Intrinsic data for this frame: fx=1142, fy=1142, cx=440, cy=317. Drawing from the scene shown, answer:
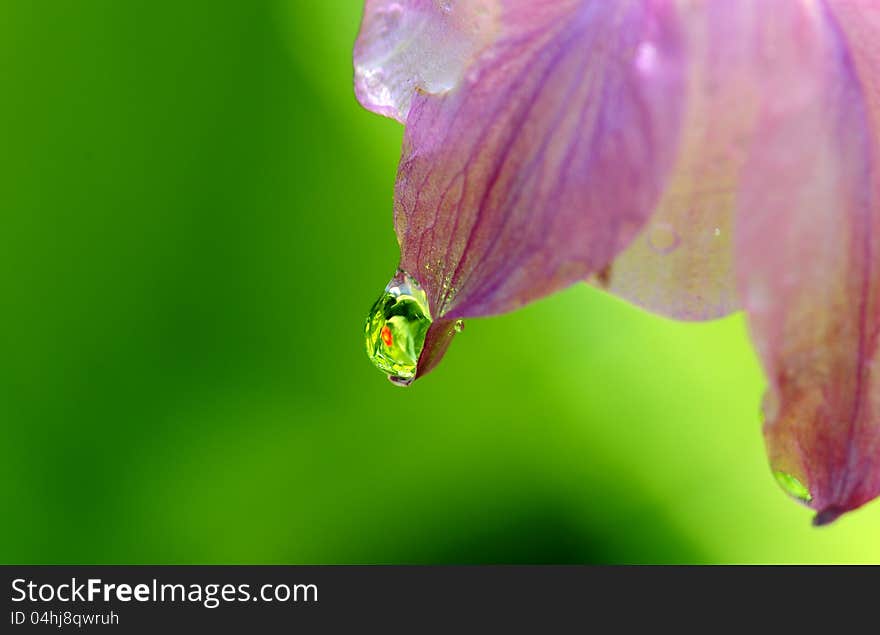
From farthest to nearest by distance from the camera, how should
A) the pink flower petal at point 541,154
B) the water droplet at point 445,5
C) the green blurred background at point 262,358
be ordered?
the green blurred background at point 262,358 → the water droplet at point 445,5 → the pink flower petal at point 541,154

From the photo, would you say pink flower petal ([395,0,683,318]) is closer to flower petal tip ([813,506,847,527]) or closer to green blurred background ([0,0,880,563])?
flower petal tip ([813,506,847,527])

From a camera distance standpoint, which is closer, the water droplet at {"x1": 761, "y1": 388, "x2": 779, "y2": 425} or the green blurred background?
the water droplet at {"x1": 761, "y1": 388, "x2": 779, "y2": 425}

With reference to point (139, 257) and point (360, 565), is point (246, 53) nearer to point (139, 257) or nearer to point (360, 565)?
point (139, 257)

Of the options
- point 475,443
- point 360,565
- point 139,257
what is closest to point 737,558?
point 475,443

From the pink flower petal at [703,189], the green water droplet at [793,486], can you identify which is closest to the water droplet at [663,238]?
the pink flower petal at [703,189]

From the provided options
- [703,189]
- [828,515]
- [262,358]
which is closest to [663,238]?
[703,189]

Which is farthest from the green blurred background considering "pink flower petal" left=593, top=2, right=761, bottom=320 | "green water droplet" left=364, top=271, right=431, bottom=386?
"pink flower petal" left=593, top=2, right=761, bottom=320

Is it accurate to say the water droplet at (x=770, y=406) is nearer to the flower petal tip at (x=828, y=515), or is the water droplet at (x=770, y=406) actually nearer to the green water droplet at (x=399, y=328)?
the flower petal tip at (x=828, y=515)
